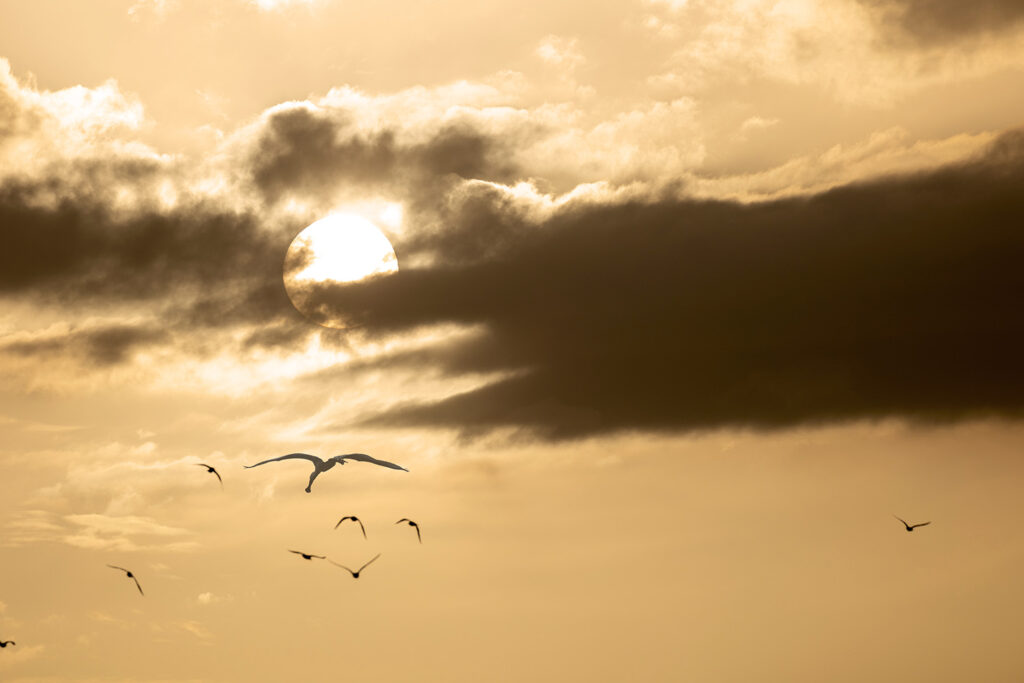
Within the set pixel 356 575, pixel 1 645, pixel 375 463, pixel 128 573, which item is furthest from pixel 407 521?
pixel 1 645

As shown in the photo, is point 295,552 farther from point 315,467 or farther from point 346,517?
point 315,467

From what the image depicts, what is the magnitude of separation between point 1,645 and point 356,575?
6443 centimetres

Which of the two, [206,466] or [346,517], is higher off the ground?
[206,466]

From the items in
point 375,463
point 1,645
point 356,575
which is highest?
point 375,463

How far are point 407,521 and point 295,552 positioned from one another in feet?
46.2

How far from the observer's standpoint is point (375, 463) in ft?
467

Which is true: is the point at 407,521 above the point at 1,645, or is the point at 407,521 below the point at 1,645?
above

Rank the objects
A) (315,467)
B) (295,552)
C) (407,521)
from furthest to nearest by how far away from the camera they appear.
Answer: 1. (315,467)
2. (407,521)
3. (295,552)

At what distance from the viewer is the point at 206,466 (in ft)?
425

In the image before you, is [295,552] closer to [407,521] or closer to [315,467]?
[407,521]

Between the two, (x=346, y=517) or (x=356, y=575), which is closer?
(x=356, y=575)

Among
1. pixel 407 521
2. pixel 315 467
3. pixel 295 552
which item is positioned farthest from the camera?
pixel 315 467

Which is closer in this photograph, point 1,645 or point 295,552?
point 295,552

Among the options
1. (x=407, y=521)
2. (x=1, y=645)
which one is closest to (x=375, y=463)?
(x=407, y=521)
